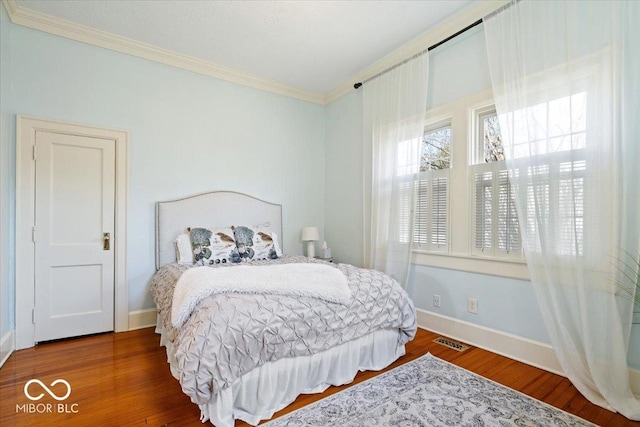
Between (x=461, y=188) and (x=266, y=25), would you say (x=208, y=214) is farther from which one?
(x=461, y=188)

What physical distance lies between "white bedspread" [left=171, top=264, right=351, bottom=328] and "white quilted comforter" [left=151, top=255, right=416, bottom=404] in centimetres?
4

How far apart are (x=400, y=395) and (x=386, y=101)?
2.79 m

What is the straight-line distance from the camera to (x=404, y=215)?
3094mm

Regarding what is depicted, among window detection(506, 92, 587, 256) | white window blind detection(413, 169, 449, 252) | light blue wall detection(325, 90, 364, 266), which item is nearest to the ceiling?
light blue wall detection(325, 90, 364, 266)

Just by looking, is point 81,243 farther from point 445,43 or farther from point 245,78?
point 445,43

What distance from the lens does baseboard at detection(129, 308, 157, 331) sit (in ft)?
10.1

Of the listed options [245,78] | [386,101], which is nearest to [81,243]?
[245,78]

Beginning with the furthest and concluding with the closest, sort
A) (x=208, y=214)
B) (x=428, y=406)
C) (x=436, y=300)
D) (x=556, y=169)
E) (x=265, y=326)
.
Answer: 1. (x=208, y=214)
2. (x=436, y=300)
3. (x=556, y=169)
4. (x=428, y=406)
5. (x=265, y=326)

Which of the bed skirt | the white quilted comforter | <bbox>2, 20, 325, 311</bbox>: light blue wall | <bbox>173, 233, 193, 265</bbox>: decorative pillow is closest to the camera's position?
the white quilted comforter

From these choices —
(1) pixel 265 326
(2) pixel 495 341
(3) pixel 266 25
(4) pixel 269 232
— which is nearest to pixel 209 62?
(3) pixel 266 25

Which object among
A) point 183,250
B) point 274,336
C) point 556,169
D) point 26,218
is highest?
point 556,169

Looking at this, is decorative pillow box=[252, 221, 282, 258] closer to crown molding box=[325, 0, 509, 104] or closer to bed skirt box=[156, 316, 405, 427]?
bed skirt box=[156, 316, 405, 427]

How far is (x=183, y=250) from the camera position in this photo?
3.12 meters

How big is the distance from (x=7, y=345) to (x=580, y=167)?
442cm
